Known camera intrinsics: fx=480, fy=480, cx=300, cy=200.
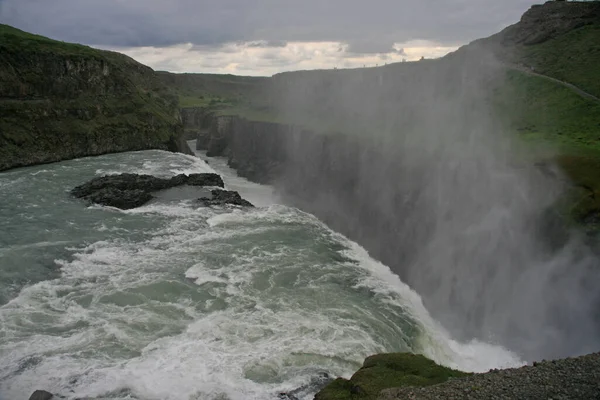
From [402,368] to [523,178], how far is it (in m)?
20.5

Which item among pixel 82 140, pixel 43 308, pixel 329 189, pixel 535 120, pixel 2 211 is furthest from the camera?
pixel 82 140

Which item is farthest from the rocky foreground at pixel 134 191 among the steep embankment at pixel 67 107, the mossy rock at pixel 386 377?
the mossy rock at pixel 386 377

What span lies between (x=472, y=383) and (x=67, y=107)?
59063 mm

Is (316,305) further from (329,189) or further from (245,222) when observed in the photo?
(329,189)

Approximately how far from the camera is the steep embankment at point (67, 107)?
5266cm

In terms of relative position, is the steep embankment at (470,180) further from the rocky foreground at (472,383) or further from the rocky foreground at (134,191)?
the rocky foreground at (472,383)

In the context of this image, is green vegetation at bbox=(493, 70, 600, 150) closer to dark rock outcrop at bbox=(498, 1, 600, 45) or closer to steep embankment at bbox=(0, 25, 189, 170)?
dark rock outcrop at bbox=(498, 1, 600, 45)

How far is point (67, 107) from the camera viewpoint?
59.1 metres

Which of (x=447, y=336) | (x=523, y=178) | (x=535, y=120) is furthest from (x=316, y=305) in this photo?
(x=535, y=120)

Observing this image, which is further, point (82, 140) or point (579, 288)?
point (82, 140)

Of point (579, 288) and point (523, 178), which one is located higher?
point (523, 178)

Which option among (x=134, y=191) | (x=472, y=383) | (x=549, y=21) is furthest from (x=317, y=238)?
(x=549, y=21)

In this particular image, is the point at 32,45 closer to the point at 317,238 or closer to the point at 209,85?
the point at 317,238

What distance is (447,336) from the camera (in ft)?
84.0
